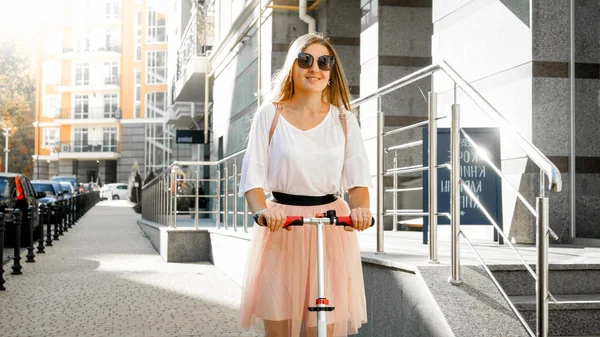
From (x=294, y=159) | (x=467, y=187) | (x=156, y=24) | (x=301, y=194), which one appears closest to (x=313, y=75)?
(x=294, y=159)

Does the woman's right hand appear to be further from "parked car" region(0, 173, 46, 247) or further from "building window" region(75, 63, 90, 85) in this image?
"building window" region(75, 63, 90, 85)

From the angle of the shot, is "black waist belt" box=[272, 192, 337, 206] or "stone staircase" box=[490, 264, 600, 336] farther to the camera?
"stone staircase" box=[490, 264, 600, 336]

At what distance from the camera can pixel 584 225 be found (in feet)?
25.0

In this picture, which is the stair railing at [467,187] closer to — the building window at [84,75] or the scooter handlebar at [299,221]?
the scooter handlebar at [299,221]

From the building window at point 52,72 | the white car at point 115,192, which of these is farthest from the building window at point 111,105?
the white car at point 115,192

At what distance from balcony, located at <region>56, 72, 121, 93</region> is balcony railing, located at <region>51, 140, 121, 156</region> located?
489 centimetres

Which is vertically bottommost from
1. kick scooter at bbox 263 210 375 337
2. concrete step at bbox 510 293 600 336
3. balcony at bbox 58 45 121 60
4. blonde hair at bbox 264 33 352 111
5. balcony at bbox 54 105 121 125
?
concrete step at bbox 510 293 600 336

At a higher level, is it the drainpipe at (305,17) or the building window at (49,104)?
the building window at (49,104)

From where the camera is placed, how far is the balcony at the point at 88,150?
73.0 meters

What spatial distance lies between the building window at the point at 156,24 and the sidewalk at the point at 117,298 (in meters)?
49.3

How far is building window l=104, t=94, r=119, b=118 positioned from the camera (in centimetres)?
7244

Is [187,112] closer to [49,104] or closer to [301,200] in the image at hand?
[301,200]

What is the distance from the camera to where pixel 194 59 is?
961 inches

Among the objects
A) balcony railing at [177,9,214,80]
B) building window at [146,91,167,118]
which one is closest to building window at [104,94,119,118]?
building window at [146,91,167,118]
